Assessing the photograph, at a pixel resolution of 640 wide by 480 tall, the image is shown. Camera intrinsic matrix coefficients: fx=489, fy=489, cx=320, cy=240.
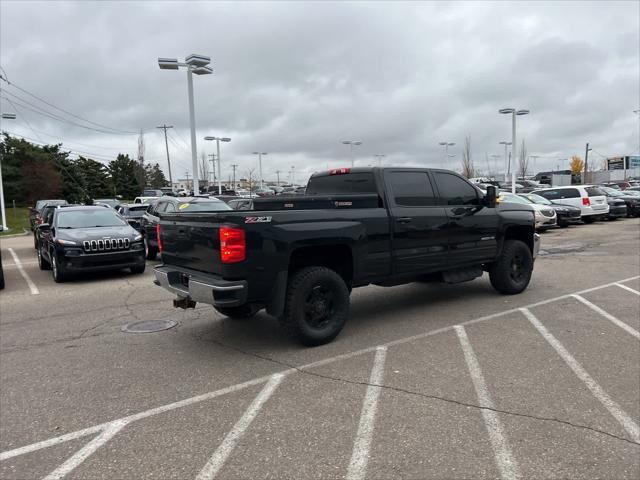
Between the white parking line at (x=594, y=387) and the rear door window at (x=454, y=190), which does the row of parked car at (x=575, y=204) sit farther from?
the white parking line at (x=594, y=387)

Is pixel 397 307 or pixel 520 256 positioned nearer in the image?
pixel 397 307

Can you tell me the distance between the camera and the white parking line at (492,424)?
3002 mm

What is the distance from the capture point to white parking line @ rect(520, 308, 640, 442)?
3514 mm

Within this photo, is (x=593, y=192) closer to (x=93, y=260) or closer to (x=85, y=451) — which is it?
(x=93, y=260)

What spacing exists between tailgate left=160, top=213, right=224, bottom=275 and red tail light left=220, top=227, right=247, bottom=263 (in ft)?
0.30

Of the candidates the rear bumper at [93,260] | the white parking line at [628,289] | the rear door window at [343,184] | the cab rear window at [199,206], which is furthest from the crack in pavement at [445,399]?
the cab rear window at [199,206]

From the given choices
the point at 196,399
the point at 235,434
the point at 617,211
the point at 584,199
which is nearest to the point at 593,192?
Answer: the point at 584,199

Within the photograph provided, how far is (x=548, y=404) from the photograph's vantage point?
386cm

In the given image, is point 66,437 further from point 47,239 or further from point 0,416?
point 47,239

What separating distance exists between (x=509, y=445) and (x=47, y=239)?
34.9ft

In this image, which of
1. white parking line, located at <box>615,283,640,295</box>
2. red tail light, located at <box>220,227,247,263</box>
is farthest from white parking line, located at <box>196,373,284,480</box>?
white parking line, located at <box>615,283,640,295</box>

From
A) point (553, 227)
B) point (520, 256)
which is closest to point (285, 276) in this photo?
point (520, 256)

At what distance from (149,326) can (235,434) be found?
11.2ft

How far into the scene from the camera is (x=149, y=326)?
6.43 meters
